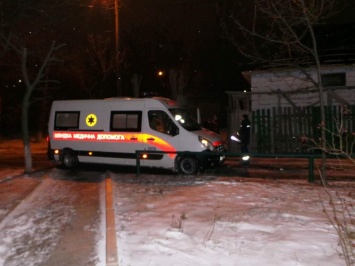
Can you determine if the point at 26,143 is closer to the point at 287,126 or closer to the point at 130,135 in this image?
the point at 130,135

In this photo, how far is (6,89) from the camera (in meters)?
38.2

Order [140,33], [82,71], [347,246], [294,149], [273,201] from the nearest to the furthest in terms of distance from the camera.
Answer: [347,246] < [273,201] < [294,149] < [82,71] < [140,33]

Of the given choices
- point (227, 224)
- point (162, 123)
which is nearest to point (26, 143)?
point (162, 123)

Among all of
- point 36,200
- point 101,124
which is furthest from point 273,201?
point 101,124

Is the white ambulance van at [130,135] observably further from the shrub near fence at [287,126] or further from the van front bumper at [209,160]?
the shrub near fence at [287,126]

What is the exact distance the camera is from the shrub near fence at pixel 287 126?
17266 mm

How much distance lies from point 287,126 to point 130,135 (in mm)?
6708

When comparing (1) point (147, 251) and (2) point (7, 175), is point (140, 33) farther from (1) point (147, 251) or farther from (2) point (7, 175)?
(1) point (147, 251)

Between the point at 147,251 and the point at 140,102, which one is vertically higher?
the point at 140,102

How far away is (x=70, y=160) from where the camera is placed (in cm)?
1527

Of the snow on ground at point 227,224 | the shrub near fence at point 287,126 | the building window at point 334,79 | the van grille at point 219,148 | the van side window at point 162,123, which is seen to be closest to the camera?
the snow on ground at point 227,224

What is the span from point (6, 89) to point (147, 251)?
116ft

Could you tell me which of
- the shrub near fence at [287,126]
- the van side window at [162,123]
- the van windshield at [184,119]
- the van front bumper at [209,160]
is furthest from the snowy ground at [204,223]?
the shrub near fence at [287,126]

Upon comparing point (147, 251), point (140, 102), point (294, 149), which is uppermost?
point (140, 102)
